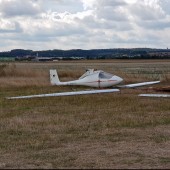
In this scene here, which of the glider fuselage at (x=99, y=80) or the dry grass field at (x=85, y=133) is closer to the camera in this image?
the dry grass field at (x=85, y=133)

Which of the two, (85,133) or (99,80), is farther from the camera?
(99,80)

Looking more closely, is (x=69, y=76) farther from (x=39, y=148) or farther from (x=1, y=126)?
(x=39, y=148)

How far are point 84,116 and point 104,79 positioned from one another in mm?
11836

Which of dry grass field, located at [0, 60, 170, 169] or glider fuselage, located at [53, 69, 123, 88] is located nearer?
dry grass field, located at [0, 60, 170, 169]

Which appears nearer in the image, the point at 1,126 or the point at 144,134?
the point at 144,134

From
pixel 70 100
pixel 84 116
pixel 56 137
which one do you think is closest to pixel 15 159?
pixel 56 137

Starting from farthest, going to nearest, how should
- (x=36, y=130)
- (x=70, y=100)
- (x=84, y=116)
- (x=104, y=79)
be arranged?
(x=104, y=79), (x=70, y=100), (x=84, y=116), (x=36, y=130)

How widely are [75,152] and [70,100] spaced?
31.9 feet

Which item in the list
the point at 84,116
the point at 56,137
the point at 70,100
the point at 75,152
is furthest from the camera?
the point at 70,100

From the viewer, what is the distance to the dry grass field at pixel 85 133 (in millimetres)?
7285

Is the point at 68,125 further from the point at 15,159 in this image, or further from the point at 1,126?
the point at 15,159

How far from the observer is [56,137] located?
9625 millimetres

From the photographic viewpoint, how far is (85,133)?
33.0ft

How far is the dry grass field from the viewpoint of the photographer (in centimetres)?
729
